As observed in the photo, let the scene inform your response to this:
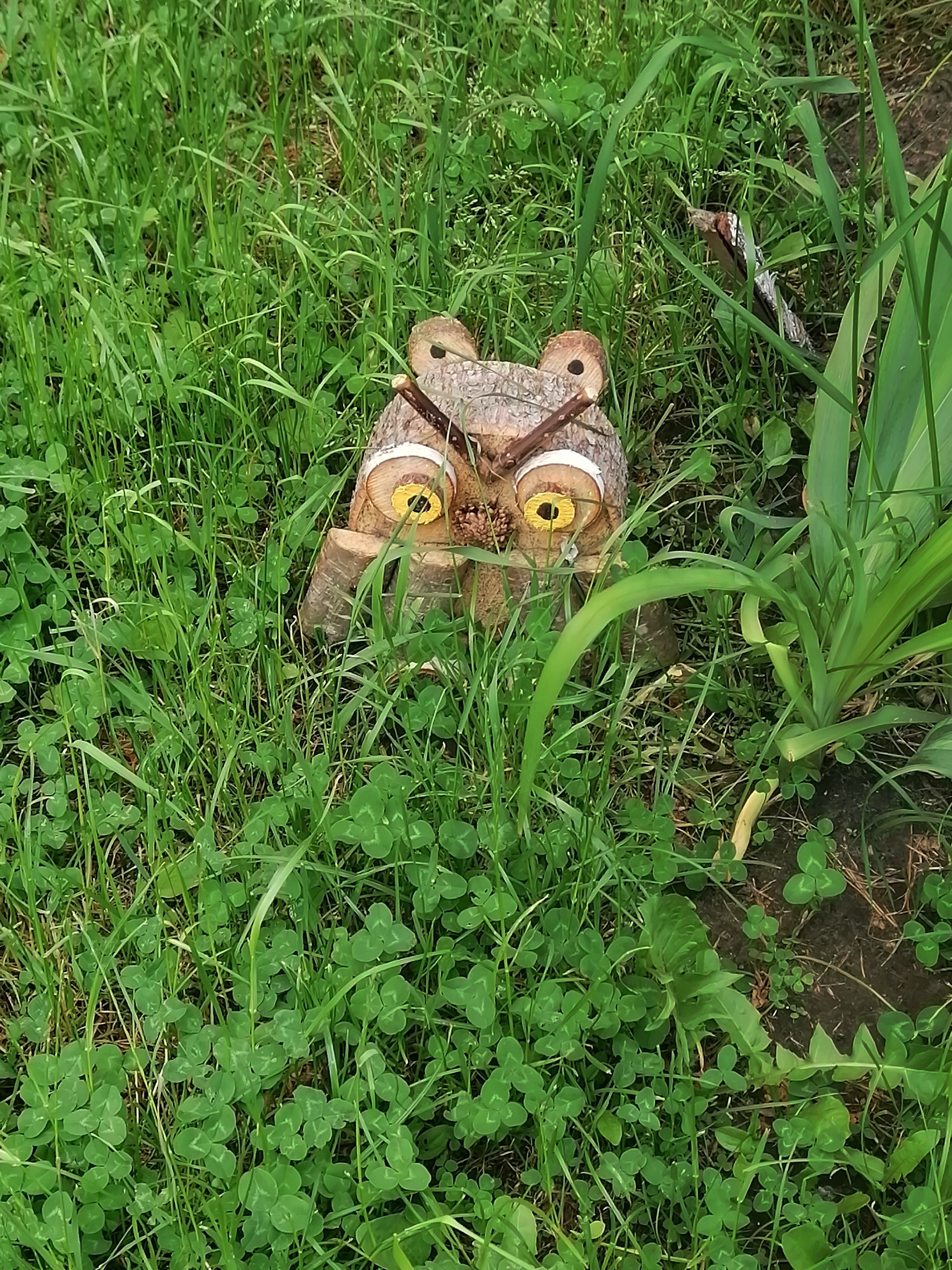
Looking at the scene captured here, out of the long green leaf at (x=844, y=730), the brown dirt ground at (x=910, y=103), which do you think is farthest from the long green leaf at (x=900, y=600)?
the brown dirt ground at (x=910, y=103)

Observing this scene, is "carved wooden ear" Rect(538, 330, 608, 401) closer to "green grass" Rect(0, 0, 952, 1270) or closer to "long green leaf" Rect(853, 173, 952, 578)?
"green grass" Rect(0, 0, 952, 1270)

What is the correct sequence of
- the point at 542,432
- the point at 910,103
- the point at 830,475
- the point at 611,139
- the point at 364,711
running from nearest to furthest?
the point at 611,139, the point at 542,432, the point at 830,475, the point at 364,711, the point at 910,103

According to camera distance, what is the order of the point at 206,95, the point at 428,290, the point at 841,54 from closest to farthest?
the point at 428,290, the point at 206,95, the point at 841,54

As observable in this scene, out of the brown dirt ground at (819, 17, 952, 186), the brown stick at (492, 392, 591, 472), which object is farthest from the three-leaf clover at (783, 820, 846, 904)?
the brown dirt ground at (819, 17, 952, 186)

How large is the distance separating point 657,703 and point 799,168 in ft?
4.25

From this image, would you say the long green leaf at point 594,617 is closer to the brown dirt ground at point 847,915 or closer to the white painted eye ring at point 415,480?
the white painted eye ring at point 415,480

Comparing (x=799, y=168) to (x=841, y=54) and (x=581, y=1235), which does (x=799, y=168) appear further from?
(x=581, y=1235)

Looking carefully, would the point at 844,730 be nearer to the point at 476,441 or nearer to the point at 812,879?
the point at 812,879

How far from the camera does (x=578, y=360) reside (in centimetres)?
171

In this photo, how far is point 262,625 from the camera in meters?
1.75

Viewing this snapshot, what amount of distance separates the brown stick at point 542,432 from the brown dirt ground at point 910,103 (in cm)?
111

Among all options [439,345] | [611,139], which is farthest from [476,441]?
[611,139]

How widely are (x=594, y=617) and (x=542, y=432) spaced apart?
1.31ft

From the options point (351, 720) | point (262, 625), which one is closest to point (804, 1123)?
point (351, 720)
